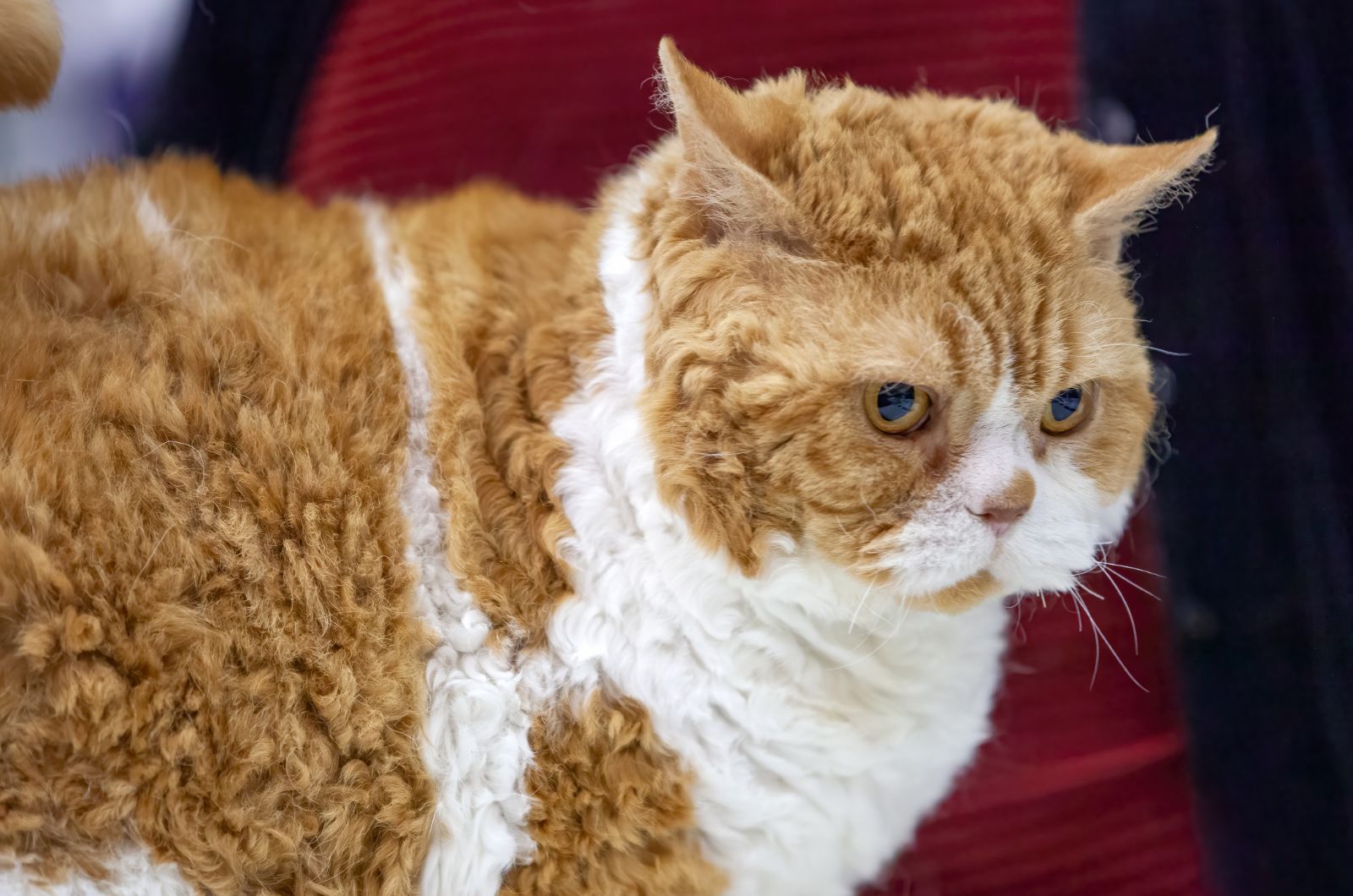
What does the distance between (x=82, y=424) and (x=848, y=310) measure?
784 mm

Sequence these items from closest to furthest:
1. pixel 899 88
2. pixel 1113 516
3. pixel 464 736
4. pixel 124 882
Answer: pixel 124 882 → pixel 464 736 → pixel 1113 516 → pixel 899 88

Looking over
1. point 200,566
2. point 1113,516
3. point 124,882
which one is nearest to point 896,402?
point 1113,516

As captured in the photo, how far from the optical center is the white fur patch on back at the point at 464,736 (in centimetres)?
102

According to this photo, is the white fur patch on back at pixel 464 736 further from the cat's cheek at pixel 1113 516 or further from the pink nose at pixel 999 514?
the cat's cheek at pixel 1113 516

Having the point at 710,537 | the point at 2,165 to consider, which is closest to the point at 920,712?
the point at 710,537

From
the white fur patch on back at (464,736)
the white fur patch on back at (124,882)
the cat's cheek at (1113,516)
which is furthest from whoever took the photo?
the cat's cheek at (1113,516)

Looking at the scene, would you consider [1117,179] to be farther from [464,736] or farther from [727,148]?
[464,736]

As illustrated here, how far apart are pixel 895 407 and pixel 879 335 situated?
0.26ft

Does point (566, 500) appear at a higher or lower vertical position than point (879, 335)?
lower

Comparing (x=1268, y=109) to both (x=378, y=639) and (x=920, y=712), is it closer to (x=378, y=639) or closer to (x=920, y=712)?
(x=920, y=712)

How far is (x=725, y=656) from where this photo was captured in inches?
43.0

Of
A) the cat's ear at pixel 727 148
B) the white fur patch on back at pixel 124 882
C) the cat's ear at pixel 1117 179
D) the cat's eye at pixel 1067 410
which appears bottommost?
the white fur patch on back at pixel 124 882

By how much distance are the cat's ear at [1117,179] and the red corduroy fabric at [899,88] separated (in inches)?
17.4

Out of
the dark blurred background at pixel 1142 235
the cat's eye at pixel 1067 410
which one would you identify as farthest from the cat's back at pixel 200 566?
the cat's eye at pixel 1067 410
